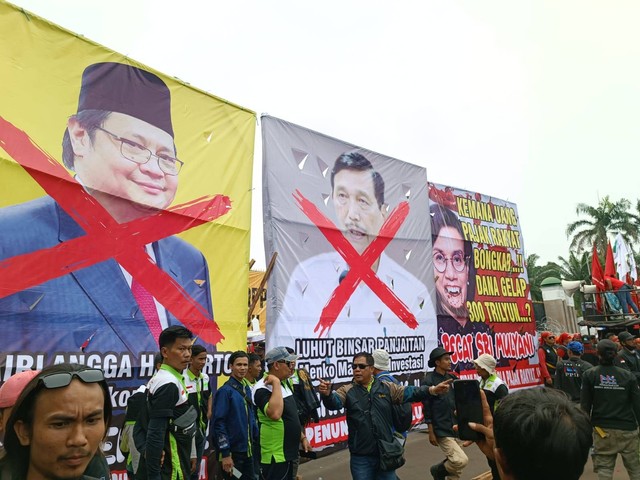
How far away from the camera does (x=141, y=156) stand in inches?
234

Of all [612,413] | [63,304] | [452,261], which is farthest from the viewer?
[452,261]

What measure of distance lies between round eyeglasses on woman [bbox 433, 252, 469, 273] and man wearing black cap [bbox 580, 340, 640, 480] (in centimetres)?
484

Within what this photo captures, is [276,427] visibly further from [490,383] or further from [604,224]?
[604,224]

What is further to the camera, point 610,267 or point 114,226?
point 610,267

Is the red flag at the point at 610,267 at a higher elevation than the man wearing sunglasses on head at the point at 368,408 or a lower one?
higher

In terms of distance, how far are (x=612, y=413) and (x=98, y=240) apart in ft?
19.5

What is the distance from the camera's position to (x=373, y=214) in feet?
29.2

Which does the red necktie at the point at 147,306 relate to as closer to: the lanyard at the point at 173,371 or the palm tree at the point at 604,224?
the lanyard at the point at 173,371

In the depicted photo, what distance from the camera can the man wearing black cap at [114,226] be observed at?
15.9 feet

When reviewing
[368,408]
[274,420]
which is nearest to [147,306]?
[274,420]

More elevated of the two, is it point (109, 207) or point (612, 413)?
point (109, 207)

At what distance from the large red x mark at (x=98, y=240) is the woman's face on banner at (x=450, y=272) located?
5.26 m

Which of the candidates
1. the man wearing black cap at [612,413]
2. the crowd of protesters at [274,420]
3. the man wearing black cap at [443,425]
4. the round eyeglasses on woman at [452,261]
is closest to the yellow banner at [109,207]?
the crowd of protesters at [274,420]

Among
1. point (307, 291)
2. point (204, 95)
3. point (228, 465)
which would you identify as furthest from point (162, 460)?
point (204, 95)
